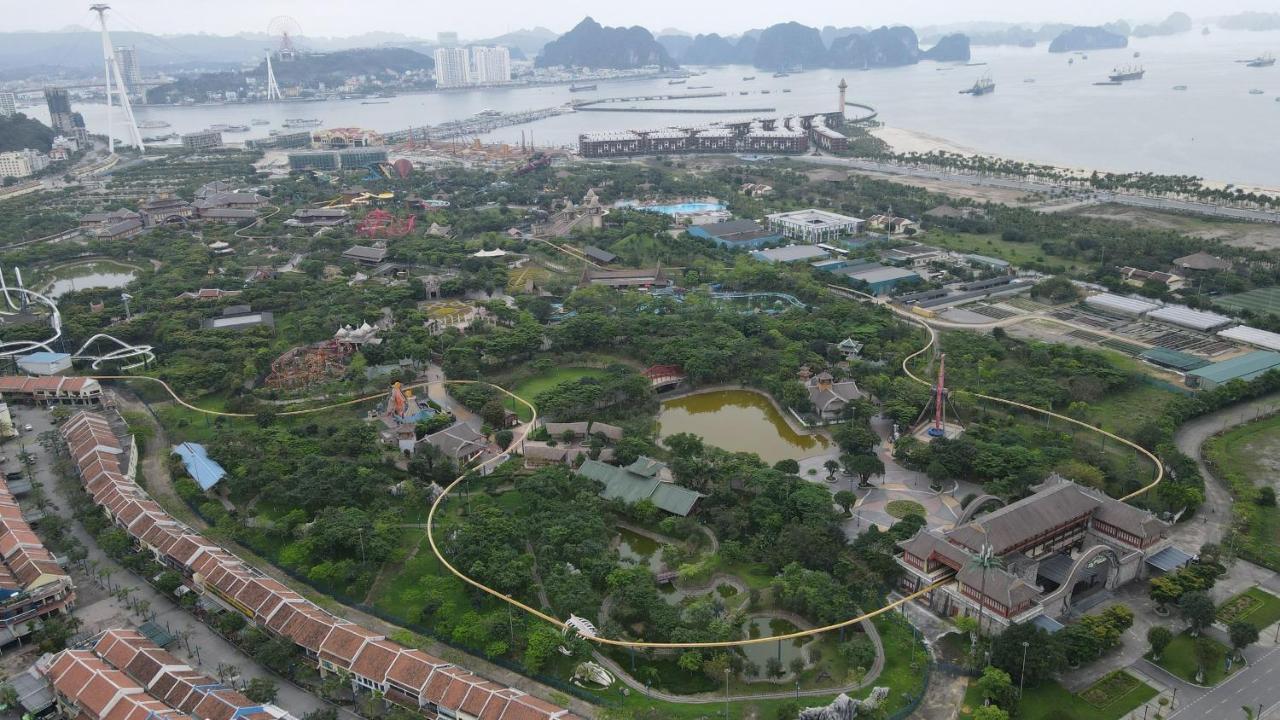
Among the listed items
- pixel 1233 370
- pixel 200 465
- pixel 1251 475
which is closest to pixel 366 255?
pixel 200 465

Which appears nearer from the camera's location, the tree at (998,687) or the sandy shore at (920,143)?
the tree at (998,687)

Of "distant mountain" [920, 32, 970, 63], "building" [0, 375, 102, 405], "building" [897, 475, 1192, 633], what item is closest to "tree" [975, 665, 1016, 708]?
"building" [897, 475, 1192, 633]

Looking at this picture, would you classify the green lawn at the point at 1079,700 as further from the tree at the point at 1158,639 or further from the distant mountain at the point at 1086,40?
the distant mountain at the point at 1086,40

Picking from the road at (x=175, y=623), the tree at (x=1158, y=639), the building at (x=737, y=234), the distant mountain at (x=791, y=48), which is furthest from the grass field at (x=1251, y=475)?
the distant mountain at (x=791, y=48)

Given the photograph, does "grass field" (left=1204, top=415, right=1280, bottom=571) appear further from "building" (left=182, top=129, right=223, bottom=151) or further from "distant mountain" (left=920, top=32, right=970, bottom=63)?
"distant mountain" (left=920, top=32, right=970, bottom=63)

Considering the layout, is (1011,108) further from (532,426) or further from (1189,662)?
(1189,662)

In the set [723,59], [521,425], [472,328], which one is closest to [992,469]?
[521,425]
